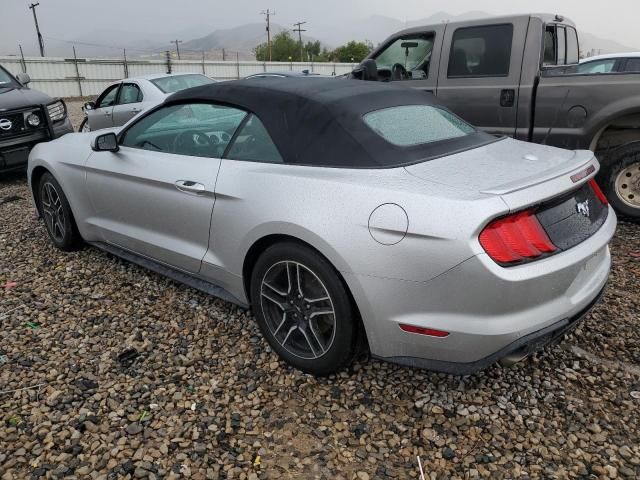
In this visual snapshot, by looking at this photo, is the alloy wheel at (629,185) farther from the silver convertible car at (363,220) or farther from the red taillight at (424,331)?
the red taillight at (424,331)

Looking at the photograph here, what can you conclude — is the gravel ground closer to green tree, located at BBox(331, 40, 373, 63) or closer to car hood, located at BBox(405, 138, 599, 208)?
car hood, located at BBox(405, 138, 599, 208)

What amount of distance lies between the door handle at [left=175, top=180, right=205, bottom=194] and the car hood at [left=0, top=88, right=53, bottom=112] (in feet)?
16.6

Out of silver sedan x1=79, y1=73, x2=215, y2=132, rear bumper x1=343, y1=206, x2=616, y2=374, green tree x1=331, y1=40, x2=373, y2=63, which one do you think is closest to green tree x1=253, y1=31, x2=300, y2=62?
green tree x1=331, y1=40, x2=373, y2=63

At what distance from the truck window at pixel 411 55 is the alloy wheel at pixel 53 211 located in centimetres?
404

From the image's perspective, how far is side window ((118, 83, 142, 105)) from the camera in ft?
31.0

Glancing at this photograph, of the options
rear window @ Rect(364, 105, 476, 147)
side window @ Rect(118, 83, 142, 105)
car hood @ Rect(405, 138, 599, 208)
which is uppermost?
rear window @ Rect(364, 105, 476, 147)

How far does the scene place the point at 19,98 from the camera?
7008 mm

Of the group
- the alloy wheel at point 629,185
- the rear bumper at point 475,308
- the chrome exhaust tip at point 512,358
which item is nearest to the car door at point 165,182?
the rear bumper at point 475,308

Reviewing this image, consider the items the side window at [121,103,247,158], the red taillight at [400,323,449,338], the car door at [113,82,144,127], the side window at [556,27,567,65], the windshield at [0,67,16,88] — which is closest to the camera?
the red taillight at [400,323,449,338]

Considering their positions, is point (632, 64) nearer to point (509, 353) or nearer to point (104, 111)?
point (509, 353)

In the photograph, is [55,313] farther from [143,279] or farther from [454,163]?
[454,163]

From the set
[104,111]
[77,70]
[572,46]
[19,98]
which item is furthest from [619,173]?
[77,70]

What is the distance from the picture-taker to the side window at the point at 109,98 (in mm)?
9797

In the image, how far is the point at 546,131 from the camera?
16.6 feet
